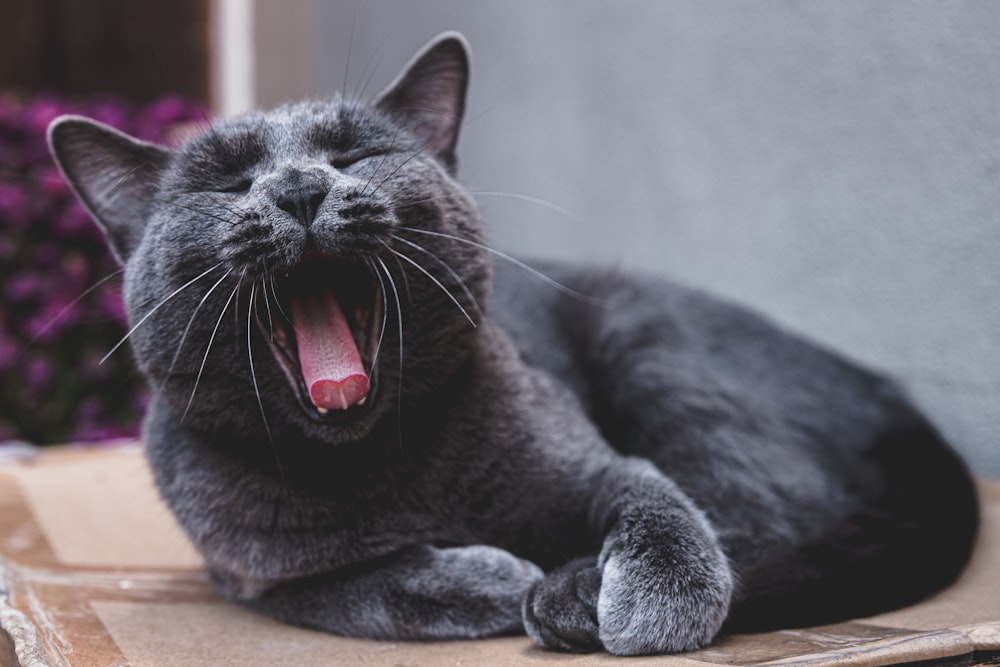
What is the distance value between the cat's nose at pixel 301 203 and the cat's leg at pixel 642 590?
57 centimetres

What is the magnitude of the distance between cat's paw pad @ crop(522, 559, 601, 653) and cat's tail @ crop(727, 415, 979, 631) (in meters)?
0.19

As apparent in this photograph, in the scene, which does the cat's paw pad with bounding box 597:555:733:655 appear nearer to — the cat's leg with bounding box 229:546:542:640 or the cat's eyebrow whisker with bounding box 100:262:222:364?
the cat's leg with bounding box 229:546:542:640

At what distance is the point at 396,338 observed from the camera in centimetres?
140

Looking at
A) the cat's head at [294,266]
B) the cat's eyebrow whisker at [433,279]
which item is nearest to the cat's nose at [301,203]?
the cat's head at [294,266]

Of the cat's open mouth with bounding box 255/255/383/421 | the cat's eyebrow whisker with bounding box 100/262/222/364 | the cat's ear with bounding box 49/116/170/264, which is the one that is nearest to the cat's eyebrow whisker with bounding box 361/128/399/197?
the cat's open mouth with bounding box 255/255/383/421

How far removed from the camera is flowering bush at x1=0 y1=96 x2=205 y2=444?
10.3 feet

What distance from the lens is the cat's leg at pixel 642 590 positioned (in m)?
1.24

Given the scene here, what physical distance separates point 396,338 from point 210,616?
1.88 feet

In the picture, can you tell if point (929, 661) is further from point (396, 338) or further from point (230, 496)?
point (230, 496)

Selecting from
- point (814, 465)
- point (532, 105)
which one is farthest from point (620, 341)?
point (532, 105)

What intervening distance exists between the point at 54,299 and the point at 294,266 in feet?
7.23

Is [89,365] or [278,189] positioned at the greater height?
[278,189]

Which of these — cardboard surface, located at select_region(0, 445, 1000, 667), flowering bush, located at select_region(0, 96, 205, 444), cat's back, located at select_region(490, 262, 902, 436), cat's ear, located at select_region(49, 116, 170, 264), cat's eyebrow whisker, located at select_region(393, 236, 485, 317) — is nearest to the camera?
cardboard surface, located at select_region(0, 445, 1000, 667)

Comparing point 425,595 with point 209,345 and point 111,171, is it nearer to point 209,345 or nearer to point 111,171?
point 209,345
